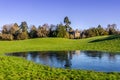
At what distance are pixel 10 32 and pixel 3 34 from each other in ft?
15.4

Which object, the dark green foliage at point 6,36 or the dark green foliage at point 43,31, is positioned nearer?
the dark green foliage at point 6,36

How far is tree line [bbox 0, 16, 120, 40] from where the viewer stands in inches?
4668

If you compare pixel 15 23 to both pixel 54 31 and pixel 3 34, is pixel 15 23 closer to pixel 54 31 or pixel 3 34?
pixel 3 34

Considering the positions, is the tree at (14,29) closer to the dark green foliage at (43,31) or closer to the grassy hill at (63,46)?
the dark green foliage at (43,31)

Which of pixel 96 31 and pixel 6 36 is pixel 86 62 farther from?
pixel 6 36

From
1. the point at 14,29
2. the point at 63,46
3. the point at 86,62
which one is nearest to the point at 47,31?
the point at 14,29

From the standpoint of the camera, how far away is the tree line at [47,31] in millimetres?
118562

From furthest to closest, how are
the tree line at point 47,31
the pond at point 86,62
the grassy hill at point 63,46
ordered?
1. the tree line at point 47,31
2. the grassy hill at point 63,46
3. the pond at point 86,62

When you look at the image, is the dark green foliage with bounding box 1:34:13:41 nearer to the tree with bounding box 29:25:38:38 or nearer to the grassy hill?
the tree with bounding box 29:25:38:38

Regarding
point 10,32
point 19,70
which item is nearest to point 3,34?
point 10,32

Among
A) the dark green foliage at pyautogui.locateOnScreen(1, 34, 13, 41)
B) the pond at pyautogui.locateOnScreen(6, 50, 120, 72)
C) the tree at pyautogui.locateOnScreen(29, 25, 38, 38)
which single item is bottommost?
the pond at pyautogui.locateOnScreen(6, 50, 120, 72)

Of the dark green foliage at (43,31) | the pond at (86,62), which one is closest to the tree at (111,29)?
the dark green foliage at (43,31)

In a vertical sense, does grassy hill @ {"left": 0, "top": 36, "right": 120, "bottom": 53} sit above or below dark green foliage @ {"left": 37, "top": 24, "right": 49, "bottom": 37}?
below

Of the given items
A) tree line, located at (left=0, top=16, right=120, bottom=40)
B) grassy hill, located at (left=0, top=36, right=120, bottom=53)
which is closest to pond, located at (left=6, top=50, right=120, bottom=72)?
grassy hill, located at (left=0, top=36, right=120, bottom=53)
